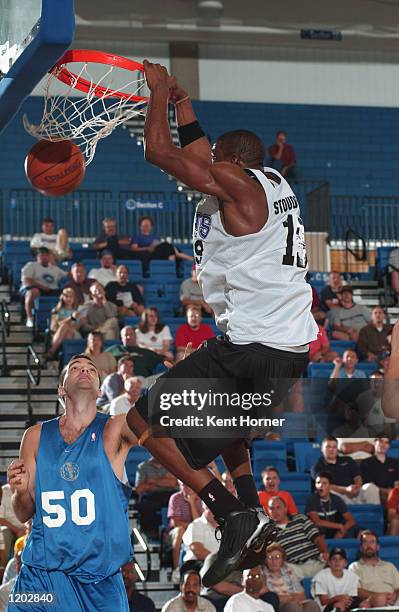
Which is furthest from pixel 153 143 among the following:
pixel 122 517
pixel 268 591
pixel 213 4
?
pixel 213 4

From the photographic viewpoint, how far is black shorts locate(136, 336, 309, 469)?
4.96 metres

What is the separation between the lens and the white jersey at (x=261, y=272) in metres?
4.94

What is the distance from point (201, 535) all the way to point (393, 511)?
2345 millimetres

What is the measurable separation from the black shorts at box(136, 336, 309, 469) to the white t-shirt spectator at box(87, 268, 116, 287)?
9492 millimetres

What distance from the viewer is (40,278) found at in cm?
1446

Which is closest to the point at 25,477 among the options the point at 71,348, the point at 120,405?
the point at 120,405

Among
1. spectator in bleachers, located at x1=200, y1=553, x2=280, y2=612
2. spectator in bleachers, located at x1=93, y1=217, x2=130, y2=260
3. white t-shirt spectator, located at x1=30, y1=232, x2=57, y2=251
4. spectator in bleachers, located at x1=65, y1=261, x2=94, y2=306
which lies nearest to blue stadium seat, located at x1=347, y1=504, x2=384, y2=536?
spectator in bleachers, located at x1=200, y1=553, x2=280, y2=612

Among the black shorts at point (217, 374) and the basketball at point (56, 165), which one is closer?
the black shorts at point (217, 374)

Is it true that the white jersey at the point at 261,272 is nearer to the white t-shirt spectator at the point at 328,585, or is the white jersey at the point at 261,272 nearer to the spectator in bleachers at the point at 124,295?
the white t-shirt spectator at the point at 328,585

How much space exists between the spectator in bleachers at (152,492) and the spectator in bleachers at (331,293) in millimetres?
4825

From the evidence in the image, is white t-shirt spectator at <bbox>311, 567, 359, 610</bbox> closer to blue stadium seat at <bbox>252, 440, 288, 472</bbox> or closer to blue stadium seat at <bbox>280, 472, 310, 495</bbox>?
blue stadium seat at <bbox>280, 472, 310, 495</bbox>

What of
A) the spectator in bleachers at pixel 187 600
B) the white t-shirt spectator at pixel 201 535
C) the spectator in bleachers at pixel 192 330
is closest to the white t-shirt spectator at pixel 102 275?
the spectator in bleachers at pixel 192 330

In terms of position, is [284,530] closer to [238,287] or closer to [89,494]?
[89,494]

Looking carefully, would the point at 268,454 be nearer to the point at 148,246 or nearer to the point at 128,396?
the point at 128,396
